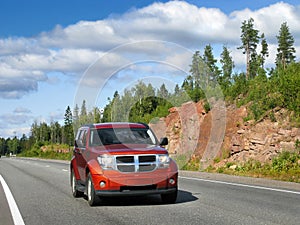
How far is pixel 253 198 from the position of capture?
12227 millimetres

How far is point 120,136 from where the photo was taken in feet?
40.0

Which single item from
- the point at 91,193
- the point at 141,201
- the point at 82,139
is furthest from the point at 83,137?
the point at 141,201

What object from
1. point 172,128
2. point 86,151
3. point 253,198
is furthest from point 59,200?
point 172,128

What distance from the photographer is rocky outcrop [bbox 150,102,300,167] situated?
25156 millimetres

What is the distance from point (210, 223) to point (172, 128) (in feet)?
110

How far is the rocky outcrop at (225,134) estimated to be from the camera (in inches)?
990

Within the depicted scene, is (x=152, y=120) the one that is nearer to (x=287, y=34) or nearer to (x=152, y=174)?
(x=152, y=174)

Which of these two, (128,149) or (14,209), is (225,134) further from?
(14,209)

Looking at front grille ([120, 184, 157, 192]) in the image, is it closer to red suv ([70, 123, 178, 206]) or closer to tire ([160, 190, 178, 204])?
red suv ([70, 123, 178, 206])

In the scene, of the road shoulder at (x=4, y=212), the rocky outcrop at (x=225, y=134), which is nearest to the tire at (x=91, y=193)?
the road shoulder at (x=4, y=212)

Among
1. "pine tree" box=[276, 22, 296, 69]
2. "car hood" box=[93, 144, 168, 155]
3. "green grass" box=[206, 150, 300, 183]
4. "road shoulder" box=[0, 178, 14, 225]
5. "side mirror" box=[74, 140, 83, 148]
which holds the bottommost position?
"road shoulder" box=[0, 178, 14, 225]

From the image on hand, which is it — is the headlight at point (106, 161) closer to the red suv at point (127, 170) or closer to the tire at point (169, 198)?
the red suv at point (127, 170)

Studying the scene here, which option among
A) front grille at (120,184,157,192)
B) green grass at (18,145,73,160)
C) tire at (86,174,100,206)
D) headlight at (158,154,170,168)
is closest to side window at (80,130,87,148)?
tire at (86,174,100,206)

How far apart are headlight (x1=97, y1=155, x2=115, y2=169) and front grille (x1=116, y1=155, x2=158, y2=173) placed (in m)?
0.12
